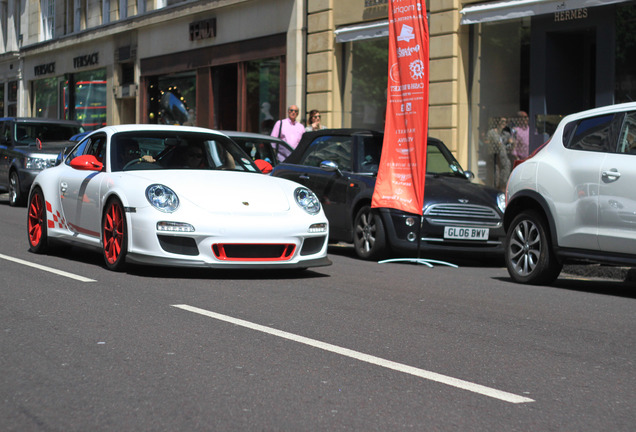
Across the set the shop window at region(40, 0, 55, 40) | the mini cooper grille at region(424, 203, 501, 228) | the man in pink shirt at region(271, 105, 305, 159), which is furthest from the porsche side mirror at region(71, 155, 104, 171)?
the shop window at region(40, 0, 55, 40)

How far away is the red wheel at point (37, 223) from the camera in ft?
35.0

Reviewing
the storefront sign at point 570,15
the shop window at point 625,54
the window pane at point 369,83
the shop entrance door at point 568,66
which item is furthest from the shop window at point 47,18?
the shop window at point 625,54

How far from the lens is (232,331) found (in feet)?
20.3

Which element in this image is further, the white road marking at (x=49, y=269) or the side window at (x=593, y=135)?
the side window at (x=593, y=135)

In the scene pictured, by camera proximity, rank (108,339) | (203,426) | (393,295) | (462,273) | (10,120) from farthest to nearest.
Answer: (10,120) → (462,273) → (393,295) → (108,339) → (203,426)

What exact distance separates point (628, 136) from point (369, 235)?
12.5 feet

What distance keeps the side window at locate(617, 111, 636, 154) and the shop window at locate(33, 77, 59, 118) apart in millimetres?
35044

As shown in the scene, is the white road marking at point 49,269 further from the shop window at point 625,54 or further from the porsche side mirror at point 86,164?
the shop window at point 625,54

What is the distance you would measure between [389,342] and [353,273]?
402cm

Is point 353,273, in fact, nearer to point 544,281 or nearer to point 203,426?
point 544,281

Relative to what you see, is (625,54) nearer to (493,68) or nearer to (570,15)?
(570,15)

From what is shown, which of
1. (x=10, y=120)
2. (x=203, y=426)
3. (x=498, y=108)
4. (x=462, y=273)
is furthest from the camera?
(x=10, y=120)

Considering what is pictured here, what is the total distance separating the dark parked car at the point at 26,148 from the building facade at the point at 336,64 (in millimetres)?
5916

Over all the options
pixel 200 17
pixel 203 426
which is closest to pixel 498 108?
pixel 200 17
